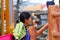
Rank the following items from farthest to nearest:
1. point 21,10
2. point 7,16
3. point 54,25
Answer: point 7,16, point 21,10, point 54,25

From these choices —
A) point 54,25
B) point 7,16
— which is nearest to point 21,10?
point 7,16

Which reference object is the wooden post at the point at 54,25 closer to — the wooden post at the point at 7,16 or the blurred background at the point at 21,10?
the blurred background at the point at 21,10

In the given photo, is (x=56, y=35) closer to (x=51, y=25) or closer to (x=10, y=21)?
(x=51, y=25)

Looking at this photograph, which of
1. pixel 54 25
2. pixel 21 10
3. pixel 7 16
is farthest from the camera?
pixel 7 16

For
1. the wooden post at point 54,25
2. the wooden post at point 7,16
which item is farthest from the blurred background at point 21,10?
the wooden post at point 54,25

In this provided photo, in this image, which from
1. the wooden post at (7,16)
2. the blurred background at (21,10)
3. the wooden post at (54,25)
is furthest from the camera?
the wooden post at (7,16)

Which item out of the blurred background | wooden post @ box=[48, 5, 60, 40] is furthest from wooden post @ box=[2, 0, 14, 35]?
wooden post @ box=[48, 5, 60, 40]

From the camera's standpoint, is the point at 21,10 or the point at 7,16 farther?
the point at 7,16

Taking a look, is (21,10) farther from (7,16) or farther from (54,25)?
(54,25)

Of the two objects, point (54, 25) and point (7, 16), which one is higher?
point (54, 25)

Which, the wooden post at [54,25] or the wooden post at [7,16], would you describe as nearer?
the wooden post at [54,25]

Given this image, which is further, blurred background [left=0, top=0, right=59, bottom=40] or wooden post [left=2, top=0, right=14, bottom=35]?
wooden post [left=2, top=0, right=14, bottom=35]

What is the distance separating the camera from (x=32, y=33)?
2029 mm

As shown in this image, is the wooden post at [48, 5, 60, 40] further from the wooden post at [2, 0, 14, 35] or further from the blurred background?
the wooden post at [2, 0, 14, 35]
